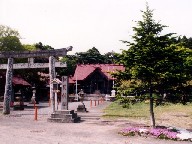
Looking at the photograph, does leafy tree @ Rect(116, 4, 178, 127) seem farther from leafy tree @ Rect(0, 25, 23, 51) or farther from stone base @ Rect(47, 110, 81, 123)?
leafy tree @ Rect(0, 25, 23, 51)

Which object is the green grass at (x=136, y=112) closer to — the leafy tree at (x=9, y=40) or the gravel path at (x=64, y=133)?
the gravel path at (x=64, y=133)

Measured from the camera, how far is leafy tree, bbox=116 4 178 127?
632 inches

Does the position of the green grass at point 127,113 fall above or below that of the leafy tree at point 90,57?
below

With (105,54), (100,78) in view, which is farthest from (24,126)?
(105,54)

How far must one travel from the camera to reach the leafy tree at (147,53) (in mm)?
16047

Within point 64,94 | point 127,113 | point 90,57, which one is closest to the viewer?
point 64,94

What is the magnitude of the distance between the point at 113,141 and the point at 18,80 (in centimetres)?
2970

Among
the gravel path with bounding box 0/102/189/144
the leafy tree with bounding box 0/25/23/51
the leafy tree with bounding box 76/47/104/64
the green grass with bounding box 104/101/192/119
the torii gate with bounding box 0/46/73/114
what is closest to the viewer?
the gravel path with bounding box 0/102/189/144

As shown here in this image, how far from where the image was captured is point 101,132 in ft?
54.8

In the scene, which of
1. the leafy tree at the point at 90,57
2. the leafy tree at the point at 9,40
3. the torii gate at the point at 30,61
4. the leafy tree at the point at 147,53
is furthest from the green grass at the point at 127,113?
the leafy tree at the point at 90,57

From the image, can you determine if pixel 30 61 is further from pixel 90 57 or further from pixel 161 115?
pixel 90 57

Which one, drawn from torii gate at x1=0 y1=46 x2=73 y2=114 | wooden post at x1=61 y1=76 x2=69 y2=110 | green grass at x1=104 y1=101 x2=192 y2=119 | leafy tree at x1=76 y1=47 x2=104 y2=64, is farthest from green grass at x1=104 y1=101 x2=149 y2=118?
leafy tree at x1=76 y1=47 x2=104 y2=64

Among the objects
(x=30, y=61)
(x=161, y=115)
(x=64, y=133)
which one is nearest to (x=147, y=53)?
(x=64, y=133)

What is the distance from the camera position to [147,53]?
16.2 metres
